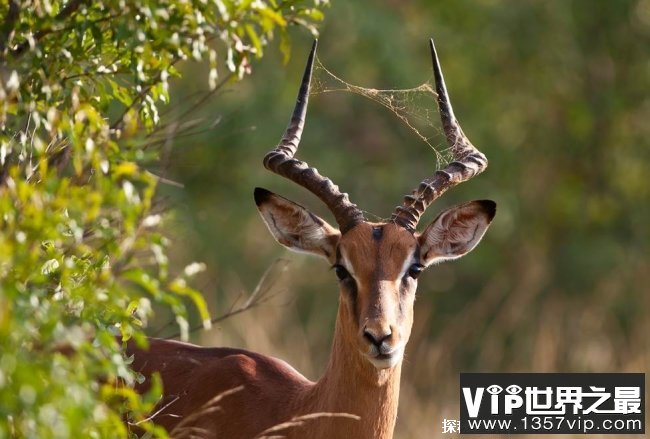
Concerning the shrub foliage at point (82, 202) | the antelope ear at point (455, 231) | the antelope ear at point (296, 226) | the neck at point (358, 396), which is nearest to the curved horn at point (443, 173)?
the antelope ear at point (455, 231)

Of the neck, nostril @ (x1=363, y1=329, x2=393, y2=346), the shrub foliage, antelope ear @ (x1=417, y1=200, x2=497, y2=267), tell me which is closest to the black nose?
nostril @ (x1=363, y1=329, x2=393, y2=346)

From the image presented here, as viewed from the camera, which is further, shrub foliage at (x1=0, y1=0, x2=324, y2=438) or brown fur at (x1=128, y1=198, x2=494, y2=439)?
brown fur at (x1=128, y1=198, x2=494, y2=439)

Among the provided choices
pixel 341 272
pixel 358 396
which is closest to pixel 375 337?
pixel 358 396

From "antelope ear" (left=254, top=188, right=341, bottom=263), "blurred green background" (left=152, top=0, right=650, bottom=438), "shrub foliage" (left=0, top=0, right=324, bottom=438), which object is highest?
"blurred green background" (left=152, top=0, right=650, bottom=438)

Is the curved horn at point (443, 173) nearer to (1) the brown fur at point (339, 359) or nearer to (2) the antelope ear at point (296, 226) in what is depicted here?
(1) the brown fur at point (339, 359)

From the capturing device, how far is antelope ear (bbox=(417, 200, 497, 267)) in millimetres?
7941

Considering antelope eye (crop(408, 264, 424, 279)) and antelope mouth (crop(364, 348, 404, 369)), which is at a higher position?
antelope eye (crop(408, 264, 424, 279))

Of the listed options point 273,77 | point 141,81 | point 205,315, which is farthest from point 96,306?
point 273,77

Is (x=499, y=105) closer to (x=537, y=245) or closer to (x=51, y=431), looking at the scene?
(x=537, y=245)

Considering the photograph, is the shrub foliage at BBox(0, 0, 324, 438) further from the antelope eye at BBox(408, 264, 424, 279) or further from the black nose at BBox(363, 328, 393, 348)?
the antelope eye at BBox(408, 264, 424, 279)

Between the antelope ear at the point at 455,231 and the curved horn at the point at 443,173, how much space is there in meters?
0.12

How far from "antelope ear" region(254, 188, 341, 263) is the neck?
64cm

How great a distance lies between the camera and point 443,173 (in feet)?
26.1

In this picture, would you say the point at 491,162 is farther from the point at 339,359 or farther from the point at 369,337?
the point at 369,337
